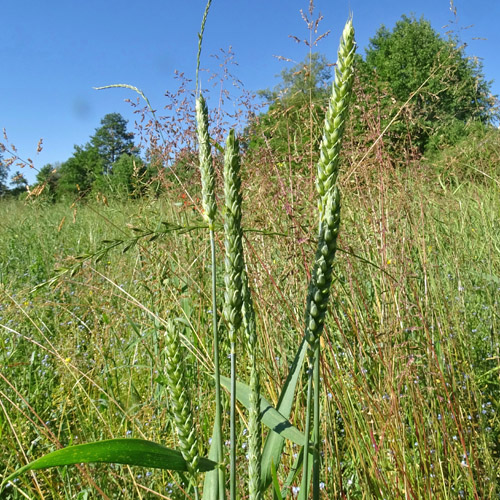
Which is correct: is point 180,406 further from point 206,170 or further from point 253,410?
point 206,170

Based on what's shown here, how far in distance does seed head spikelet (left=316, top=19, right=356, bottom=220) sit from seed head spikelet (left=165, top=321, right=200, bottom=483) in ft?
0.91

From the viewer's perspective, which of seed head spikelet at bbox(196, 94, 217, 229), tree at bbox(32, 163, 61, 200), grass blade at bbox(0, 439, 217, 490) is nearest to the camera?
grass blade at bbox(0, 439, 217, 490)

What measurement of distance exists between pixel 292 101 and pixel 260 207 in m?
1.03

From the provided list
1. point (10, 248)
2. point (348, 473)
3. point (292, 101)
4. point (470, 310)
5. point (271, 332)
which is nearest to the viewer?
point (348, 473)

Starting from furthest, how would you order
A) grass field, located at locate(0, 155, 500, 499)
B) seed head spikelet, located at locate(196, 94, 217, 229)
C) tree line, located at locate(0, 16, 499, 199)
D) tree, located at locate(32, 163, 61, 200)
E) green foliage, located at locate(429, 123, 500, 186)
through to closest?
green foliage, located at locate(429, 123, 500, 186) < tree line, located at locate(0, 16, 499, 199) < tree, located at locate(32, 163, 61, 200) < grass field, located at locate(0, 155, 500, 499) < seed head spikelet, located at locate(196, 94, 217, 229)

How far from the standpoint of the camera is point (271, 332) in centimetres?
168

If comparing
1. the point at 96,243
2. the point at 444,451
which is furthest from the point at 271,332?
the point at 96,243

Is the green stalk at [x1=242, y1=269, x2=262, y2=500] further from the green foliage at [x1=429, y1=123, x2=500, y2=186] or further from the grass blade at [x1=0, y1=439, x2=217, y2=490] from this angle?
the green foliage at [x1=429, y1=123, x2=500, y2=186]

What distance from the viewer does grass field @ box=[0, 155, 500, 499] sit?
1281 mm

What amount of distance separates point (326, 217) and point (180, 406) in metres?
0.34

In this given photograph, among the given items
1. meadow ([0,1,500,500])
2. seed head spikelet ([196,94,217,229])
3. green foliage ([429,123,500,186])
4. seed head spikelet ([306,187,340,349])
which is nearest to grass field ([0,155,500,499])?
meadow ([0,1,500,500])

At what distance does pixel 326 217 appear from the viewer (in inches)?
20.0

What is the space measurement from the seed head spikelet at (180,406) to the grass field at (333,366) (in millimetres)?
359

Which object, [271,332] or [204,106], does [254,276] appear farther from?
[204,106]
